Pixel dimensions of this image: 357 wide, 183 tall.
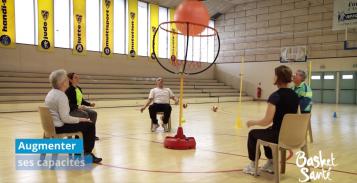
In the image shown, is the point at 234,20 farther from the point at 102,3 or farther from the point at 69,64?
the point at 69,64

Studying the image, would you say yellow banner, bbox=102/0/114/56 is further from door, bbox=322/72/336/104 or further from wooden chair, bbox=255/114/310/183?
wooden chair, bbox=255/114/310/183

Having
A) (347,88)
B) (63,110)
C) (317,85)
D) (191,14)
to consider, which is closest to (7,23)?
(191,14)

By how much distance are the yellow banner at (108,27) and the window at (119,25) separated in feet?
1.48

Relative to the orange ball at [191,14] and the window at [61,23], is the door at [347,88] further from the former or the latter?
the orange ball at [191,14]

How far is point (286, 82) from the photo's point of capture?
3.78m

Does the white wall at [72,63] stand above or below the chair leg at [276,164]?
above

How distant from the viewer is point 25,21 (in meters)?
16.0

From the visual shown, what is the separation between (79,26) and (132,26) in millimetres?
3614

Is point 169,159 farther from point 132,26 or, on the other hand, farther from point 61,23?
point 132,26

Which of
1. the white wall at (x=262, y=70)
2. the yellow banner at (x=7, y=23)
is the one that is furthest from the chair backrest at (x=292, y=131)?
the white wall at (x=262, y=70)

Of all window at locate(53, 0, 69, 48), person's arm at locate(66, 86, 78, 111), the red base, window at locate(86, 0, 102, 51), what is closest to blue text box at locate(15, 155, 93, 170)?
person's arm at locate(66, 86, 78, 111)

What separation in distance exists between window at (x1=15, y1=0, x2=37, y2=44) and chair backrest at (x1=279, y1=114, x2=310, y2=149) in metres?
15.4

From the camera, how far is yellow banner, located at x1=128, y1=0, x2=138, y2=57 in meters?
20.2

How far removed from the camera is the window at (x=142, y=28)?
21.0 m
